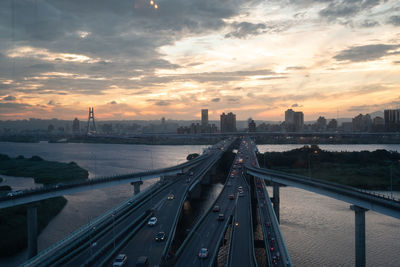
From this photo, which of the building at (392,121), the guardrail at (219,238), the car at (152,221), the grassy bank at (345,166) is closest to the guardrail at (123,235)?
the car at (152,221)

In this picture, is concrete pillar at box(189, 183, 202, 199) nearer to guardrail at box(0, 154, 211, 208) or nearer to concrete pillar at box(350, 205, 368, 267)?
guardrail at box(0, 154, 211, 208)

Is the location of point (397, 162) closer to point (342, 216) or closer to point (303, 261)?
point (342, 216)

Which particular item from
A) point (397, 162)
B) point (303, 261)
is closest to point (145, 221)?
point (303, 261)

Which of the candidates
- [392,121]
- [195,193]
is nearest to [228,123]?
[392,121]

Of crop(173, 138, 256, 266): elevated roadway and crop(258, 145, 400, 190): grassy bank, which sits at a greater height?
crop(173, 138, 256, 266): elevated roadway

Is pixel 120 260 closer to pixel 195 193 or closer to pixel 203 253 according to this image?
pixel 203 253

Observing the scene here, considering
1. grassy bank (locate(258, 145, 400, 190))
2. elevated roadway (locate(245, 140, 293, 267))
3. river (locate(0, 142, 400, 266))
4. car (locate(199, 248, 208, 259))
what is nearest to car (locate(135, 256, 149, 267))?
car (locate(199, 248, 208, 259))

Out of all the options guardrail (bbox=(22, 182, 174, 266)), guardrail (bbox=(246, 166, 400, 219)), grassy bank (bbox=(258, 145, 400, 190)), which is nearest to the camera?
guardrail (bbox=(22, 182, 174, 266))

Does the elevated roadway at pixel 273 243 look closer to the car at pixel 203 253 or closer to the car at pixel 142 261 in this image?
the car at pixel 203 253
